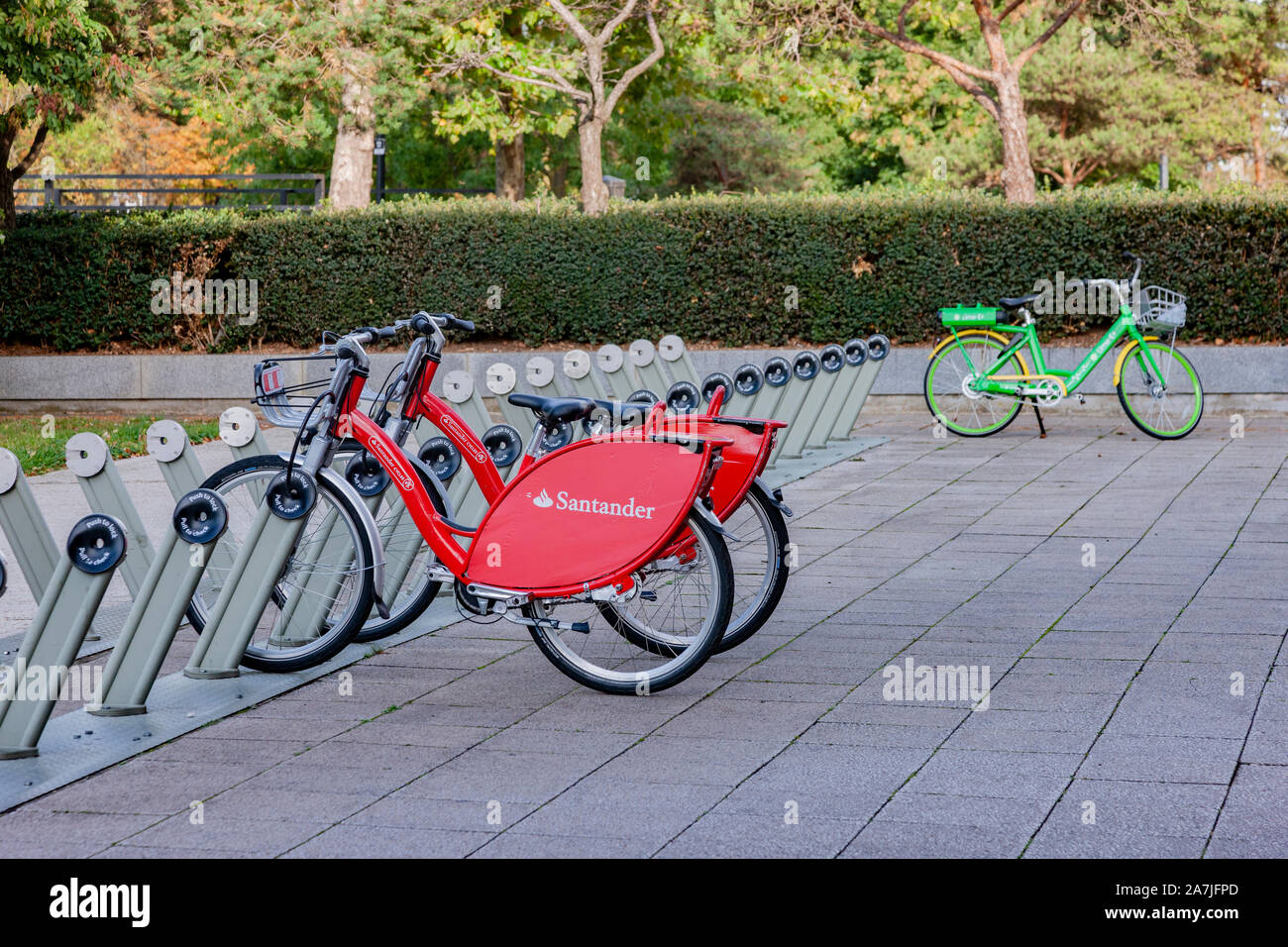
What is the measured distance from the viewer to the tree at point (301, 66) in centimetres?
2025

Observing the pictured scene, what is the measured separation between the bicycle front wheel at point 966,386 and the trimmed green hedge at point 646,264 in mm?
2092

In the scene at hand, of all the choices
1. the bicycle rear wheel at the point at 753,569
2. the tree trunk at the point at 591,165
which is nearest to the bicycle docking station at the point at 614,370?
the bicycle rear wheel at the point at 753,569

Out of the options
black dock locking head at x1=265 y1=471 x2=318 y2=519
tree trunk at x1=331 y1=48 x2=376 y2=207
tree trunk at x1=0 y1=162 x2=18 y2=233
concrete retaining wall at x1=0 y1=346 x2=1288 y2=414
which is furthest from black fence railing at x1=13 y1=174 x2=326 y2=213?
black dock locking head at x1=265 y1=471 x2=318 y2=519

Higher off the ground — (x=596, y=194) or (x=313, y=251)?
(x=596, y=194)

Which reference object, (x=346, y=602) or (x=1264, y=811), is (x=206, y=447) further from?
(x=1264, y=811)

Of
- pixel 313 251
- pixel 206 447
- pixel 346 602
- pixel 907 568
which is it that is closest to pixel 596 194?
pixel 313 251

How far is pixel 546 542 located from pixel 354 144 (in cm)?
1631

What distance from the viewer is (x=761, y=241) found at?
14.8 metres

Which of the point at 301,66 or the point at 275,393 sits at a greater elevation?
the point at 301,66

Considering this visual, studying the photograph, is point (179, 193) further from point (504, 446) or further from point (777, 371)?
point (504, 446)

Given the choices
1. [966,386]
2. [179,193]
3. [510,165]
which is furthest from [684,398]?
[179,193]

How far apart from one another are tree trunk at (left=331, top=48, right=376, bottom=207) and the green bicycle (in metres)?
10.2

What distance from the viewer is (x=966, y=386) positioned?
40.1ft
